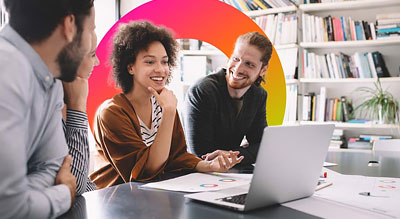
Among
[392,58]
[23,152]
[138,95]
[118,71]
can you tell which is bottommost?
[23,152]

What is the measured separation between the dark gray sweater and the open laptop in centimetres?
84

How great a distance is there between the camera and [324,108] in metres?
3.64

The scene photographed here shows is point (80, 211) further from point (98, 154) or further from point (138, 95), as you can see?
point (138, 95)

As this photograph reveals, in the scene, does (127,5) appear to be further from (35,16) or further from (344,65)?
(35,16)

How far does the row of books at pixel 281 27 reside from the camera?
3717 mm

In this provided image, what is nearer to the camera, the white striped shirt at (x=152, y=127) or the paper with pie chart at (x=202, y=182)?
the paper with pie chart at (x=202, y=182)

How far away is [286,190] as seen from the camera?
93 cm

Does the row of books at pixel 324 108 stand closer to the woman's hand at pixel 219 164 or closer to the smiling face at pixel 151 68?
the smiling face at pixel 151 68

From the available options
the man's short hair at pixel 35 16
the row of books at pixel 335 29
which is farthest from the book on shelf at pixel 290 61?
the man's short hair at pixel 35 16

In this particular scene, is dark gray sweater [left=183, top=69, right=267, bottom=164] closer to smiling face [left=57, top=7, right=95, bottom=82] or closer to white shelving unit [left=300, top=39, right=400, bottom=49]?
smiling face [left=57, top=7, right=95, bottom=82]

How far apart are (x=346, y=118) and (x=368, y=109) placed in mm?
224

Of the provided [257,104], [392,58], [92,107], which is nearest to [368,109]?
[392,58]

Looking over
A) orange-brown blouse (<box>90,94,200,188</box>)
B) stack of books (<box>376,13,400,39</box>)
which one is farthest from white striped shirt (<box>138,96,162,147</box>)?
stack of books (<box>376,13,400,39</box>)

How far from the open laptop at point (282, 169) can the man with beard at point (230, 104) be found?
97 centimetres
